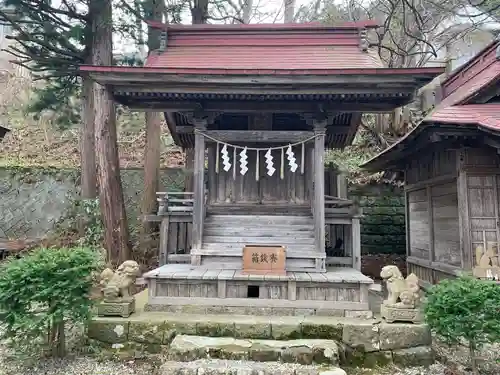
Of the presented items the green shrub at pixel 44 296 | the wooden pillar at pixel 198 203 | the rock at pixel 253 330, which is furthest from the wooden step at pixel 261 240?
the green shrub at pixel 44 296

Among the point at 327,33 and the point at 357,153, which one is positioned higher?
the point at 327,33

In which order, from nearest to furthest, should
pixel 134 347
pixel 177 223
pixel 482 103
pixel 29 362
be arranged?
pixel 29 362, pixel 134 347, pixel 482 103, pixel 177 223

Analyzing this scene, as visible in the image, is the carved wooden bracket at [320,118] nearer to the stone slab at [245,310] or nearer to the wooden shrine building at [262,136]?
the wooden shrine building at [262,136]

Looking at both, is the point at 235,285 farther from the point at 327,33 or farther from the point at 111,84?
the point at 327,33

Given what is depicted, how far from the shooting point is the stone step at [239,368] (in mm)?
3854

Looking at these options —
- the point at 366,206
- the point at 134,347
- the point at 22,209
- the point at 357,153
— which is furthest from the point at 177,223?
the point at 357,153

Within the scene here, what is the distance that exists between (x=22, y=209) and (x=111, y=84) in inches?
354

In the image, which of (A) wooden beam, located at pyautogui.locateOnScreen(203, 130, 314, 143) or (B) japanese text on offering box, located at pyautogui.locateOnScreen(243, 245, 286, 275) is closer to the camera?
(B) japanese text on offering box, located at pyautogui.locateOnScreen(243, 245, 286, 275)

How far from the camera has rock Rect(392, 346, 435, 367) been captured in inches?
173

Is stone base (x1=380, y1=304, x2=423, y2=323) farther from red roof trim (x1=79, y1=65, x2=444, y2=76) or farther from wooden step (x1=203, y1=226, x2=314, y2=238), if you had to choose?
red roof trim (x1=79, y1=65, x2=444, y2=76)

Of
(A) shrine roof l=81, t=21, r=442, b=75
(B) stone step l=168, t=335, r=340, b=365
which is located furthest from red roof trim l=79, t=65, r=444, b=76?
(B) stone step l=168, t=335, r=340, b=365

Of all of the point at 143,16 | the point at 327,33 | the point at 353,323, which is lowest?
the point at 353,323

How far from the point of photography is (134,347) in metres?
4.63

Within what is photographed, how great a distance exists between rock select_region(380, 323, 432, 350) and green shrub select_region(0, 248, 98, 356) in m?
3.60
